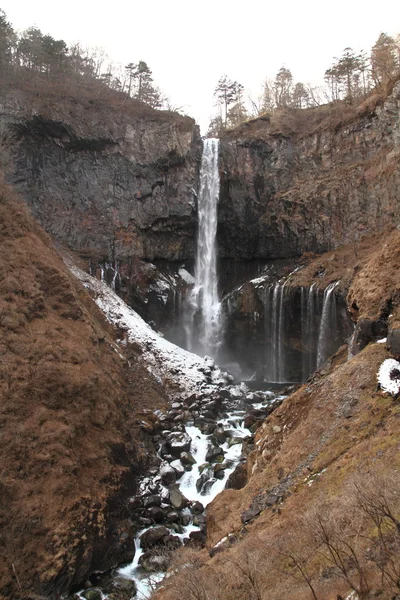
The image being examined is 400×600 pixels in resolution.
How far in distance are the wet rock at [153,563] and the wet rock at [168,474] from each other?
11.6 feet

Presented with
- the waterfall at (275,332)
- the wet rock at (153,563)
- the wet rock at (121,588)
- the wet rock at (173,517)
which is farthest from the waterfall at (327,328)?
the wet rock at (121,588)

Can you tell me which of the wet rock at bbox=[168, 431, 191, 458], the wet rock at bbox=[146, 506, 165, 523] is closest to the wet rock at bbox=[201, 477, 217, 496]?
the wet rock at bbox=[146, 506, 165, 523]

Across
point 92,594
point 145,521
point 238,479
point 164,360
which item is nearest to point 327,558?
point 92,594

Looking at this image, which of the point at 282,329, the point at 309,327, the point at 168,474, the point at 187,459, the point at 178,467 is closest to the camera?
the point at 168,474

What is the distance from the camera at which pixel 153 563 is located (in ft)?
37.9

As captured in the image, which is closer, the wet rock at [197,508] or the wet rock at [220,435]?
the wet rock at [197,508]

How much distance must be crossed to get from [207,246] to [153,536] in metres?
27.4

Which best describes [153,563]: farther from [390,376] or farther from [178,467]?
[390,376]

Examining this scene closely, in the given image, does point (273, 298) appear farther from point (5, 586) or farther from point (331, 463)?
point (5, 586)

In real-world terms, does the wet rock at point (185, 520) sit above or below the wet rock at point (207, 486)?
below

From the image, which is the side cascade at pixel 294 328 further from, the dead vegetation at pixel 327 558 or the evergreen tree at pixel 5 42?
the evergreen tree at pixel 5 42

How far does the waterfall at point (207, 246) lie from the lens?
3509 cm

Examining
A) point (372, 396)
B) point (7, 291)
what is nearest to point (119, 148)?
point (7, 291)

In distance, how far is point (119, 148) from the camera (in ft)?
113
